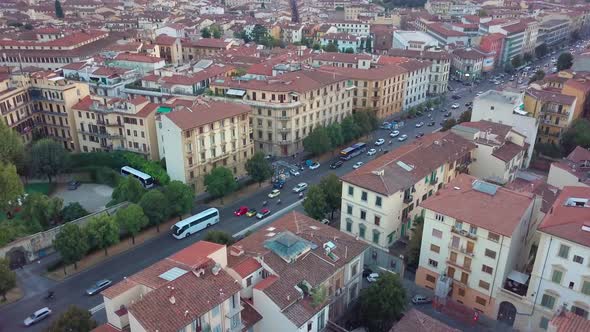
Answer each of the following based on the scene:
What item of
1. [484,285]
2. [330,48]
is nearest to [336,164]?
[484,285]

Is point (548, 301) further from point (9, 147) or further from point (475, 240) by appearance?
point (9, 147)

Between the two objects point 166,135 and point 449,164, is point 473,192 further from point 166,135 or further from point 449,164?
point 166,135

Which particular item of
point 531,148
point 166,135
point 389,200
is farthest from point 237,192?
point 531,148

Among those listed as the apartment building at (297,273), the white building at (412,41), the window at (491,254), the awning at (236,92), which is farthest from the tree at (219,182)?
the white building at (412,41)

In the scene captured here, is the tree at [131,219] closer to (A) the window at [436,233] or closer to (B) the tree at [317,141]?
(B) the tree at [317,141]

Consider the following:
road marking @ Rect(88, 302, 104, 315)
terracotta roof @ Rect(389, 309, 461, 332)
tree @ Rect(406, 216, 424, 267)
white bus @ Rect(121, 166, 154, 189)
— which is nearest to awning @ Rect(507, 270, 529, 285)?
tree @ Rect(406, 216, 424, 267)
